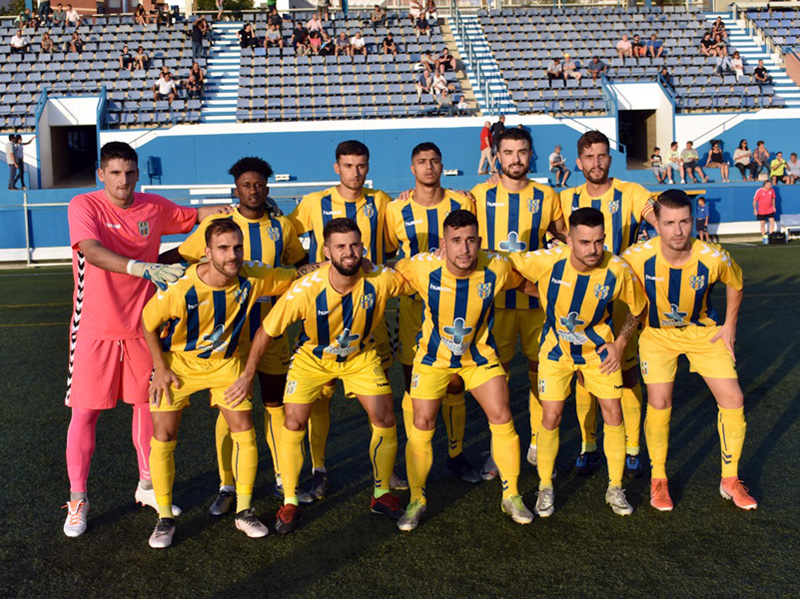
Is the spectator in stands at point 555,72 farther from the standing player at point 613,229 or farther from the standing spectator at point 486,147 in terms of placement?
the standing player at point 613,229

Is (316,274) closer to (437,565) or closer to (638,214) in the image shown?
(437,565)

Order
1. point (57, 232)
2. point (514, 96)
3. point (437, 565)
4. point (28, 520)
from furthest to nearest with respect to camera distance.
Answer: point (514, 96)
point (57, 232)
point (28, 520)
point (437, 565)

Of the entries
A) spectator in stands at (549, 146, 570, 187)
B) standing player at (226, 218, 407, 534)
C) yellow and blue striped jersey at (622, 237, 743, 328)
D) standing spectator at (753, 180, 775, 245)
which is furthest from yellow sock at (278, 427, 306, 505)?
spectator in stands at (549, 146, 570, 187)

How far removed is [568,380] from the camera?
450 cm

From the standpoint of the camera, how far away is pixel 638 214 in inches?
204

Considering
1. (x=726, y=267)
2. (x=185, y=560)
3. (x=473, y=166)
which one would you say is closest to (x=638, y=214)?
(x=726, y=267)

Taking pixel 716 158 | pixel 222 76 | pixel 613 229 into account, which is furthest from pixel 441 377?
pixel 222 76

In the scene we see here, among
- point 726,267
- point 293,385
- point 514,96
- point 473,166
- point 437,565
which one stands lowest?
point 437,565

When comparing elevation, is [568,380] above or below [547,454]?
above

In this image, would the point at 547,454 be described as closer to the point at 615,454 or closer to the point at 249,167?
the point at 615,454

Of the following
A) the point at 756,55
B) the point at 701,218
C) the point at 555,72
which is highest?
the point at 756,55

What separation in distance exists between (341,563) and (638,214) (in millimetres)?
2937

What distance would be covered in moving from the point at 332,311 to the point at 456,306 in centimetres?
69

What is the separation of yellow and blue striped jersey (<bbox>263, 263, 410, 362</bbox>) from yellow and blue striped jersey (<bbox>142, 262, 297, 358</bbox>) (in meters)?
0.20
